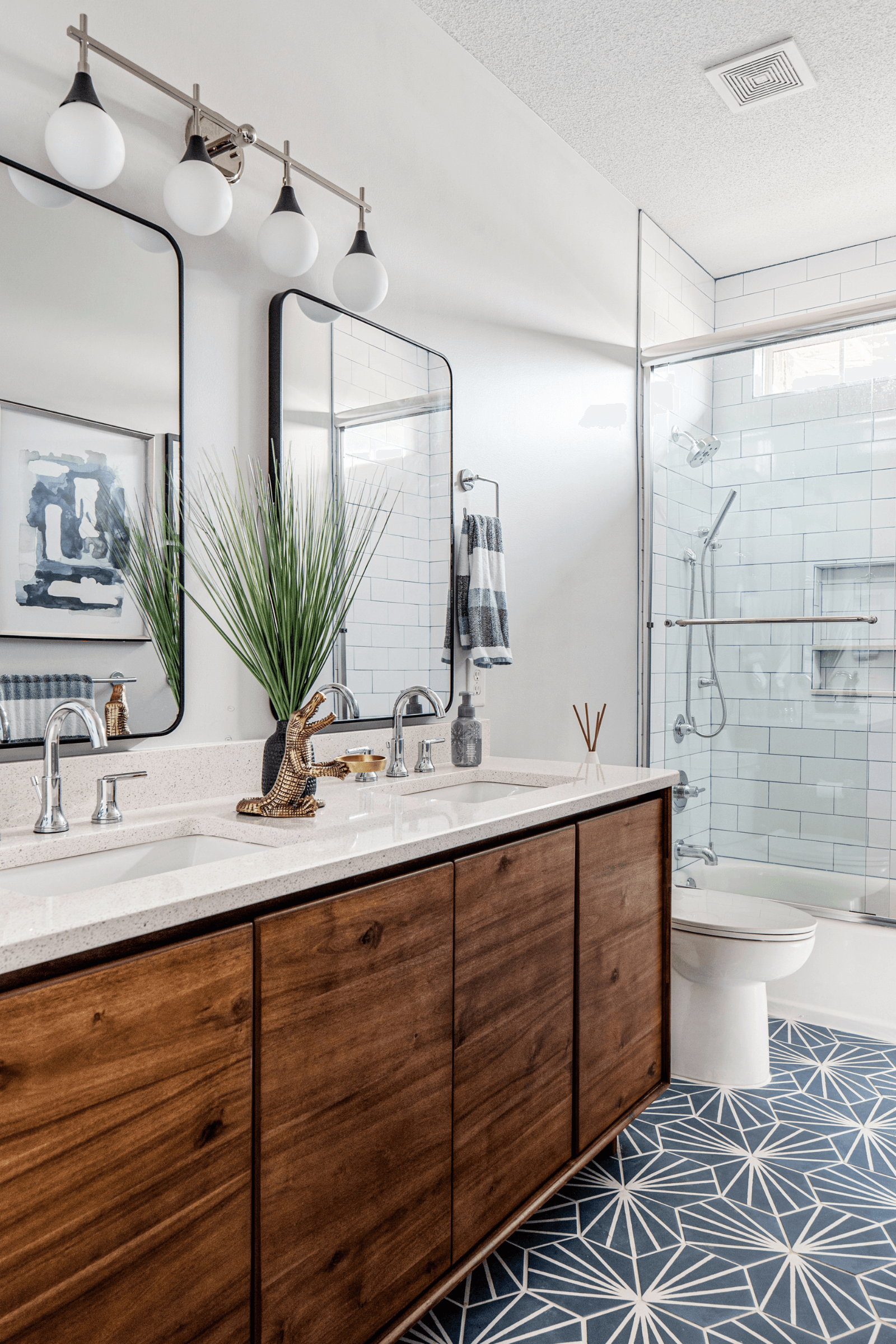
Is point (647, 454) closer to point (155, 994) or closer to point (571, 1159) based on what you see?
point (571, 1159)

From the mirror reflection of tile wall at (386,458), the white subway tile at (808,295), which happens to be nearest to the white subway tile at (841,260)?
the white subway tile at (808,295)

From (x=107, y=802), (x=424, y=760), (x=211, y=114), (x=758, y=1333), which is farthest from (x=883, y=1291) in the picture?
(x=211, y=114)

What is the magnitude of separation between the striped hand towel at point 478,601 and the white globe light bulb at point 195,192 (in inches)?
39.7

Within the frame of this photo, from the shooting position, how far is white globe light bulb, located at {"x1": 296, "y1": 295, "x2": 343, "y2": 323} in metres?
1.80

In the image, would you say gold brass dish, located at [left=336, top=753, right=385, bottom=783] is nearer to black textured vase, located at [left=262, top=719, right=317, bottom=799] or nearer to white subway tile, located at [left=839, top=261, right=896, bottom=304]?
black textured vase, located at [left=262, top=719, right=317, bottom=799]

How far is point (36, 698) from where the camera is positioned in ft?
4.42

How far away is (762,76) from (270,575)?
211cm

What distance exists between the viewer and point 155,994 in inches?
36.0

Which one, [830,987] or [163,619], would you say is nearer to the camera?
[163,619]

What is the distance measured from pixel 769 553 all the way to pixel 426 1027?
2.20 metres

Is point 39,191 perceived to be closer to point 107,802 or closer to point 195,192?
point 195,192

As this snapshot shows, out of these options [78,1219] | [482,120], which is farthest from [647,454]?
[78,1219]

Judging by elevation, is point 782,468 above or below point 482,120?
below

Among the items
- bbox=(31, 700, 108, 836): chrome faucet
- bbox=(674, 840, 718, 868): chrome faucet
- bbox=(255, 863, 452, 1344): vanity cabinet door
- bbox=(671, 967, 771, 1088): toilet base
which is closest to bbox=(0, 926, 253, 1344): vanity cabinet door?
bbox=(255, 863, 452, 1344): vanity cabinet door
